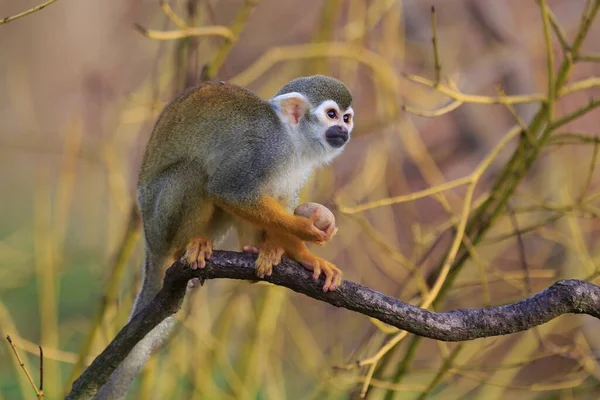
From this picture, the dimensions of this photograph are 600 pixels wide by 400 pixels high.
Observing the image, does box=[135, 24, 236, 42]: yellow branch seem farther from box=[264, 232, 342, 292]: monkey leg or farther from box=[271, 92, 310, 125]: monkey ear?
box=[264, 232, 342, 292]: monkey leg

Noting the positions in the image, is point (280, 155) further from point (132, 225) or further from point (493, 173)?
point (493, 173)

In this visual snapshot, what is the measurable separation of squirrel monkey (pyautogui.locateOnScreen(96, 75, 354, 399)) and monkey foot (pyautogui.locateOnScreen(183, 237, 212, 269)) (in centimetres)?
1

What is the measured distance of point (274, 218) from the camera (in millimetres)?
2510

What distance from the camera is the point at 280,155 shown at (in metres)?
2.75

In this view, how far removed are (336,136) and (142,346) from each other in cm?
102

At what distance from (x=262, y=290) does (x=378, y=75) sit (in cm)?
128

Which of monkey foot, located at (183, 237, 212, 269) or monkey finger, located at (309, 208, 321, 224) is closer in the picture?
monkey foot, located at (183, 237, 212, 269)

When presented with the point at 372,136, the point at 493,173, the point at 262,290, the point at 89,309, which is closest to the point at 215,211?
the point at 262,290

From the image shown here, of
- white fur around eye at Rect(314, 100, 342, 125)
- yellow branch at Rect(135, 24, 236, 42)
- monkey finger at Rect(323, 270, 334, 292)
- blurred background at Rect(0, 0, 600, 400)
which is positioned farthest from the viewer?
blurred background at Rect(0, 0, 600, 400)

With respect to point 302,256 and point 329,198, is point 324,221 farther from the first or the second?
point 329,198

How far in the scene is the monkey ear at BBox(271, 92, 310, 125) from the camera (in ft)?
9.01

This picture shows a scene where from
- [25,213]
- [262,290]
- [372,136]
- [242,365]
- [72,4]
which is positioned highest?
[72,4]

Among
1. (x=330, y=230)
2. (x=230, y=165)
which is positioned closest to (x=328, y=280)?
(x=330, y=230)

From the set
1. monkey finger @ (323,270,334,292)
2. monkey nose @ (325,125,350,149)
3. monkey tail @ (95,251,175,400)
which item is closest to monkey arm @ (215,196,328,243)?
monkey finger @ (323,270,334,292)
